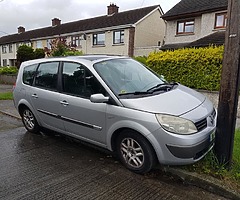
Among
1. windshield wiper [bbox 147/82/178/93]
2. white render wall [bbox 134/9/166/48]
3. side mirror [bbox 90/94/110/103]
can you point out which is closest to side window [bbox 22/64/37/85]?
side mirror [bbox 90/94/110/103]

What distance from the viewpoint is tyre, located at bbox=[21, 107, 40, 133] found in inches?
191

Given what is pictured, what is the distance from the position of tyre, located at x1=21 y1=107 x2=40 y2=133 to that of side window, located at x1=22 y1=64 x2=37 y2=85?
0.62m

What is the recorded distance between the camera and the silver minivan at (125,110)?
2.86m

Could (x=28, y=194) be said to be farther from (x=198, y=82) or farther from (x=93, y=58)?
(x=198, y=82)

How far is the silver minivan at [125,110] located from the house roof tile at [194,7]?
538 inches

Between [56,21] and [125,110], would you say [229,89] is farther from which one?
[56,21]

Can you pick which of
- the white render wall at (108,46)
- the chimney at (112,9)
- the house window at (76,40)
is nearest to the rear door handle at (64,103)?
the white render wall at (108,46)

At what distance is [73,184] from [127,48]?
1965cm

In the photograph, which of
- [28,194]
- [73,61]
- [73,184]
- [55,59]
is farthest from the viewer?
[55,59]

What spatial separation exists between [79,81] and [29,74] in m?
1.68

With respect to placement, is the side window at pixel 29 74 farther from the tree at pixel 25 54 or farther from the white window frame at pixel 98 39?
the white window frame at pixel 98 39

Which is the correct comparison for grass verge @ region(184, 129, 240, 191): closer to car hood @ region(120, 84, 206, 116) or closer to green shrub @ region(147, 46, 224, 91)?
car hood @ region(120, 84, 206, 116)

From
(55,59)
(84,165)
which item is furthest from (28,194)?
(55,59)

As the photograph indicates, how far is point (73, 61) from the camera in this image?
392 cm
